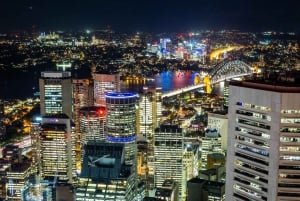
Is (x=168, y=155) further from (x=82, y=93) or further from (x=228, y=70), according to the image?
(x=228, y=70)

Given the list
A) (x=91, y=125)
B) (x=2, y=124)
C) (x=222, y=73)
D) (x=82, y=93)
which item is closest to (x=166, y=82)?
(x=222, y=73)

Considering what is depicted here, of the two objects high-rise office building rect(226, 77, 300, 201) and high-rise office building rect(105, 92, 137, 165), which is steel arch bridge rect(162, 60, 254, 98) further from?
high-rise office building rect(226, 77, 300, 201)

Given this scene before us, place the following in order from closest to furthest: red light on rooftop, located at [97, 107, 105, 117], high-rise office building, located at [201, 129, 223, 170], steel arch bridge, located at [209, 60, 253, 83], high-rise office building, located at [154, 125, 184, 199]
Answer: high-rise office building, located at [154, 125, 184, 199] < high-rise office building, located at [201, 129, 223, 170] < red light on rooftop, located at [97, 107, 105, 117] < steel arch bridge, located at [209, 60, 253, 83]

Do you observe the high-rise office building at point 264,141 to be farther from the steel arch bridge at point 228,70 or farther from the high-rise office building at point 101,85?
the steel arch bridge at point 228,70

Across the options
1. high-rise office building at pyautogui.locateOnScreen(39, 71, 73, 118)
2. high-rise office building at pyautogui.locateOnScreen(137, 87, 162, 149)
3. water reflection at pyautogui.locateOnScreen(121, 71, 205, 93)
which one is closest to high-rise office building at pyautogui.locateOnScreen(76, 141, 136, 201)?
high-rise office building at pyautogui.locateOnScreen(137, 87, 162, 149)

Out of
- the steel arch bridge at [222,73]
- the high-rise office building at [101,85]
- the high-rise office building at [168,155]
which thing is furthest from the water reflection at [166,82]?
the high-rise office building at [168,155]

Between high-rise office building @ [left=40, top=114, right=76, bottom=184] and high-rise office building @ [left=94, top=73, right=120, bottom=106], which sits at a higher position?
high-rise office building @ [left=94, top=73, right=120, bottom=106]

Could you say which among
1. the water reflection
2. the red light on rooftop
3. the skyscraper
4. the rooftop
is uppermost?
the rooftop
